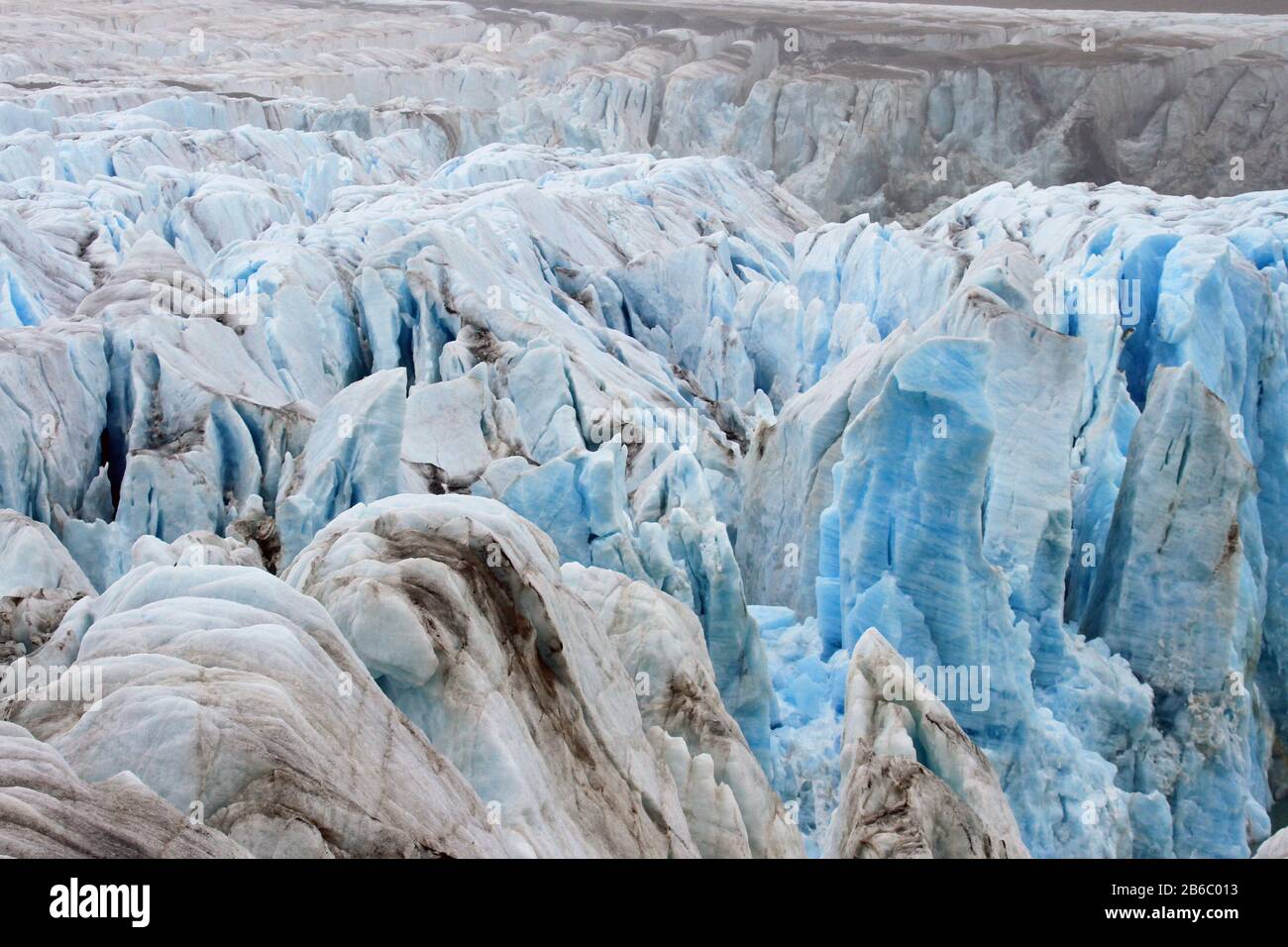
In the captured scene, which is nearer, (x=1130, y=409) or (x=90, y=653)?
(x=90, y=653)

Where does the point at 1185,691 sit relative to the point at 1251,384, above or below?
below

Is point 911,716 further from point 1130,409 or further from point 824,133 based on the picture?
point 824,133

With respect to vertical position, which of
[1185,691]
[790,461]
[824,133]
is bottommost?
[1185,691]
